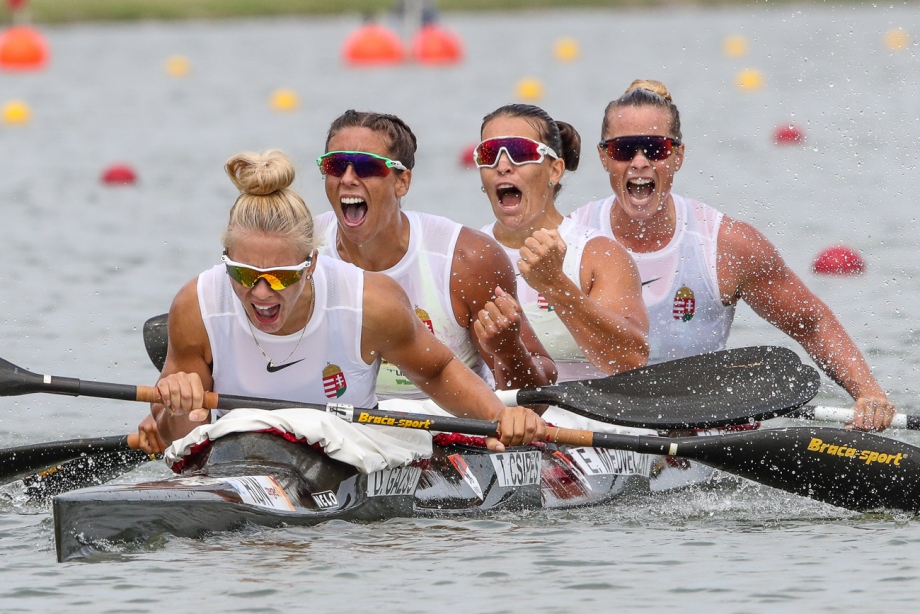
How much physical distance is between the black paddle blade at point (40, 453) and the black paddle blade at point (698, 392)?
1.90 metres

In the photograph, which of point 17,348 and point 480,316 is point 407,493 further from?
point 17,348

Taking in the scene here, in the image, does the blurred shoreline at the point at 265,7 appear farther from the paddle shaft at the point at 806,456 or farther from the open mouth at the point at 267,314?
the open mouth at the point at 267,314

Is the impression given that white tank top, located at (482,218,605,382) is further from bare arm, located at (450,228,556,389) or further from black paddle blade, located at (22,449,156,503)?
black paddle blade, located at (22,449,156,503)

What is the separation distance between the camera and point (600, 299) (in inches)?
266

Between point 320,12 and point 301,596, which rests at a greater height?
point 320,12

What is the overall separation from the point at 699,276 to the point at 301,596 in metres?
2.93

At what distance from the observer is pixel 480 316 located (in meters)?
6.36

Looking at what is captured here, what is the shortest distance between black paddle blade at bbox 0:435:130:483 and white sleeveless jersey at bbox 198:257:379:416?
3.51ft

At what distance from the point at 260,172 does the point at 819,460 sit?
2.61m

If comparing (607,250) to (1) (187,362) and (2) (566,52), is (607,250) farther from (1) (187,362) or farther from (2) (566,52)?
(2) (566,52)

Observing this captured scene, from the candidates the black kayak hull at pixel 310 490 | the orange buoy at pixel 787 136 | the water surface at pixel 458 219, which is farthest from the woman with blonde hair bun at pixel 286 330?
the orange buoy at pixel 787 136

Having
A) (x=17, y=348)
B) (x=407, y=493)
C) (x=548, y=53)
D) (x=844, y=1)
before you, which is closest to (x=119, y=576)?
(x=407, y=493)

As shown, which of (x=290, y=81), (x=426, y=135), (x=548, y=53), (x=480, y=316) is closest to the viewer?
(x=480, y=316)

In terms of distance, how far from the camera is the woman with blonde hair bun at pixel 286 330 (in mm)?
5703
